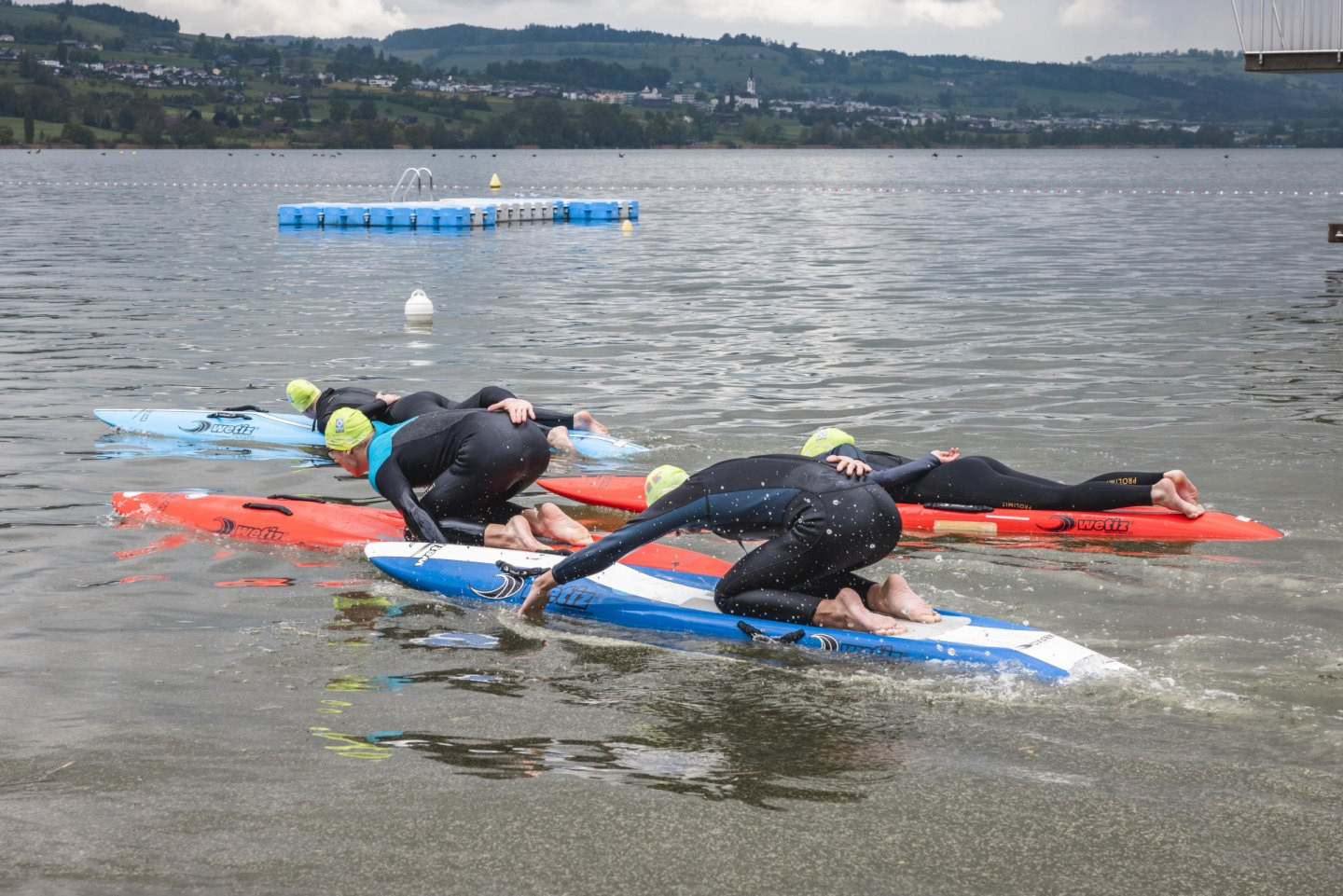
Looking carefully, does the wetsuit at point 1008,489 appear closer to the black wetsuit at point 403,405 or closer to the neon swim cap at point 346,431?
the black wetsuit at point 403,405

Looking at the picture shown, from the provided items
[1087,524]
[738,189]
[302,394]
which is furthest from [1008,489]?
[738,189]

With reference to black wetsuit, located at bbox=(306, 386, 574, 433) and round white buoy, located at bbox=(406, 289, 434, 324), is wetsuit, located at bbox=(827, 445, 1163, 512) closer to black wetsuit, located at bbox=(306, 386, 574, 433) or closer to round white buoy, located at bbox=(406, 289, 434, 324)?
black wetsuit, located at bbox=(306, 386, 574, 433)

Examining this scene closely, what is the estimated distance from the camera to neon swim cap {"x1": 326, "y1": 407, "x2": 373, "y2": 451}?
10.8 m

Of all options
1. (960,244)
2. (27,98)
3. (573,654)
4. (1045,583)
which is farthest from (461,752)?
(27,98)

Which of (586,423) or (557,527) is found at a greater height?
(586,423)

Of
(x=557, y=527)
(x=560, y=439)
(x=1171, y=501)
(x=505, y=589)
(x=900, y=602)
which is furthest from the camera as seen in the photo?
(x=560, y=439)

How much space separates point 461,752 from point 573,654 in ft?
5.96

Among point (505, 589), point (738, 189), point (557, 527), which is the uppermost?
point (738, 189)

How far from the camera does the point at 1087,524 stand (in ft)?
38.2

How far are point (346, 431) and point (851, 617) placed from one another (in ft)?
14.1

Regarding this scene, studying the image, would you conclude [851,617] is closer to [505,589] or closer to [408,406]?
[505,589]

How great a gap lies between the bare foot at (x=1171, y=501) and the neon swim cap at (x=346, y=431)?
20.7ft

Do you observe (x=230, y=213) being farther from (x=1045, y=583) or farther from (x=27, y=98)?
(x=27, y=98)

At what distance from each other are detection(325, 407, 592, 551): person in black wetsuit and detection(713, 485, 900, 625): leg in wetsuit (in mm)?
2237
